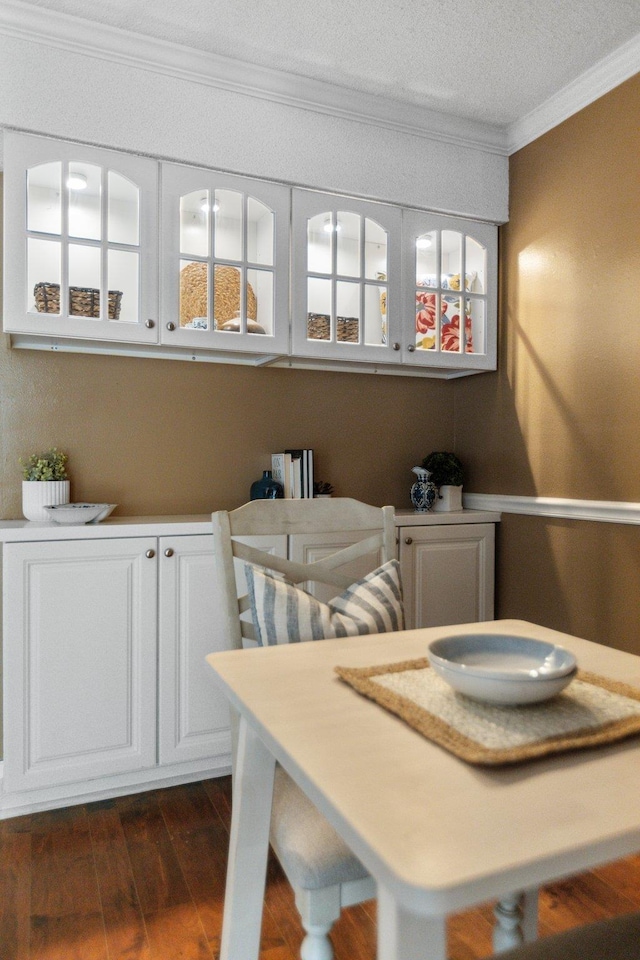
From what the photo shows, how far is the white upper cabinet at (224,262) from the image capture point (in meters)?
2.29

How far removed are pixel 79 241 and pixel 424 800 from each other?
2.10 meters

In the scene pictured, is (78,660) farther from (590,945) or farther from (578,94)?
(578,94)

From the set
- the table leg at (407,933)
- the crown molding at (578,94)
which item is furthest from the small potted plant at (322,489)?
the table leg at (407,933)

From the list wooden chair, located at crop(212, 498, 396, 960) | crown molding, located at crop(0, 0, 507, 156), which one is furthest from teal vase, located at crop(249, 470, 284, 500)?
crown molding, located at crop(0, 0, 507, 156)

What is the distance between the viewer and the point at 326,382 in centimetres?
290

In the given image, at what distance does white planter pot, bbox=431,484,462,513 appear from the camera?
2906 mm

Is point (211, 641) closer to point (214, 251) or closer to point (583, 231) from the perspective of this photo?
point (214, 251)

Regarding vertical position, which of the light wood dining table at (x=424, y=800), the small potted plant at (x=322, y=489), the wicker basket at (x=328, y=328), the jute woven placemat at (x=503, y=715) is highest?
the wicker basket at (x=328, y=328)

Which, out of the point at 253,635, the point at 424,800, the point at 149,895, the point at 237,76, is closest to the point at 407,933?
the point at 424,800

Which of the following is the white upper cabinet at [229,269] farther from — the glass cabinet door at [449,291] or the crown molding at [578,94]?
the crown molding at [578,94]

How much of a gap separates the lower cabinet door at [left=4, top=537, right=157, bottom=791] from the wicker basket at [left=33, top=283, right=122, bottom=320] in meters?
0.76

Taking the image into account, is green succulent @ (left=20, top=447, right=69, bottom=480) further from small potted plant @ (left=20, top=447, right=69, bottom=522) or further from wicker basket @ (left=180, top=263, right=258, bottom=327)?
wicker basket @ (left=180, top=263, right=258, bottom=327)

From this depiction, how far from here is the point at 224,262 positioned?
2.36 m

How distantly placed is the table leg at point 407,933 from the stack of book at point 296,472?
206 centimetres
